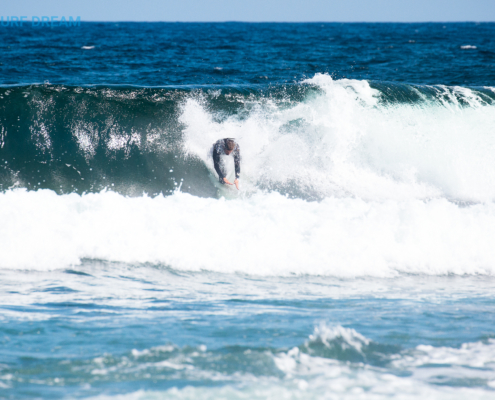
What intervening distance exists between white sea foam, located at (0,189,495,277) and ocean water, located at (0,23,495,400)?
0.09 feet

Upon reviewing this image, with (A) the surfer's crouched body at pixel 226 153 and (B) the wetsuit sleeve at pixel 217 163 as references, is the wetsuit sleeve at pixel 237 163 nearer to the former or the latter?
(A) the surfer's crouched body at pixel 226 153

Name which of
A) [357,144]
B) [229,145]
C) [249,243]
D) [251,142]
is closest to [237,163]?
[229,145]

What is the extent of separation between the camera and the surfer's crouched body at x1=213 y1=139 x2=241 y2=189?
8273 millimetres

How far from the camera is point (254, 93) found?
999cm

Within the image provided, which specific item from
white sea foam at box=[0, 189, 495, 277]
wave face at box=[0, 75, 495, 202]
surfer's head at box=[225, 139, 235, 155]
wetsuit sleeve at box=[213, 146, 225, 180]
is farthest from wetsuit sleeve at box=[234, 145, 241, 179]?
white sea foam at box=[0, 189, 495, 277]

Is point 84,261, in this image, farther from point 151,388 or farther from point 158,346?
point 151,388

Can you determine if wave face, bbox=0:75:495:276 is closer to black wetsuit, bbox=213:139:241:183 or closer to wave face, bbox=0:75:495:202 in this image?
wave face, bbox=0:75:495:202

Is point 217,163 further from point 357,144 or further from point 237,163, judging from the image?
point 357,144

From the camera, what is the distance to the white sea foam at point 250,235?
234 inches

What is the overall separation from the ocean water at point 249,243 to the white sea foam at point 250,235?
Answer: 3cm

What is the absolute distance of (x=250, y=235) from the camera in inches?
253

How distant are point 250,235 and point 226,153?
255 cm

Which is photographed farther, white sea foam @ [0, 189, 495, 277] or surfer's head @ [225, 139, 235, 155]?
surfer's head @ [225, 139, 235, 155]

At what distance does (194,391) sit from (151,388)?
11.4 inches
